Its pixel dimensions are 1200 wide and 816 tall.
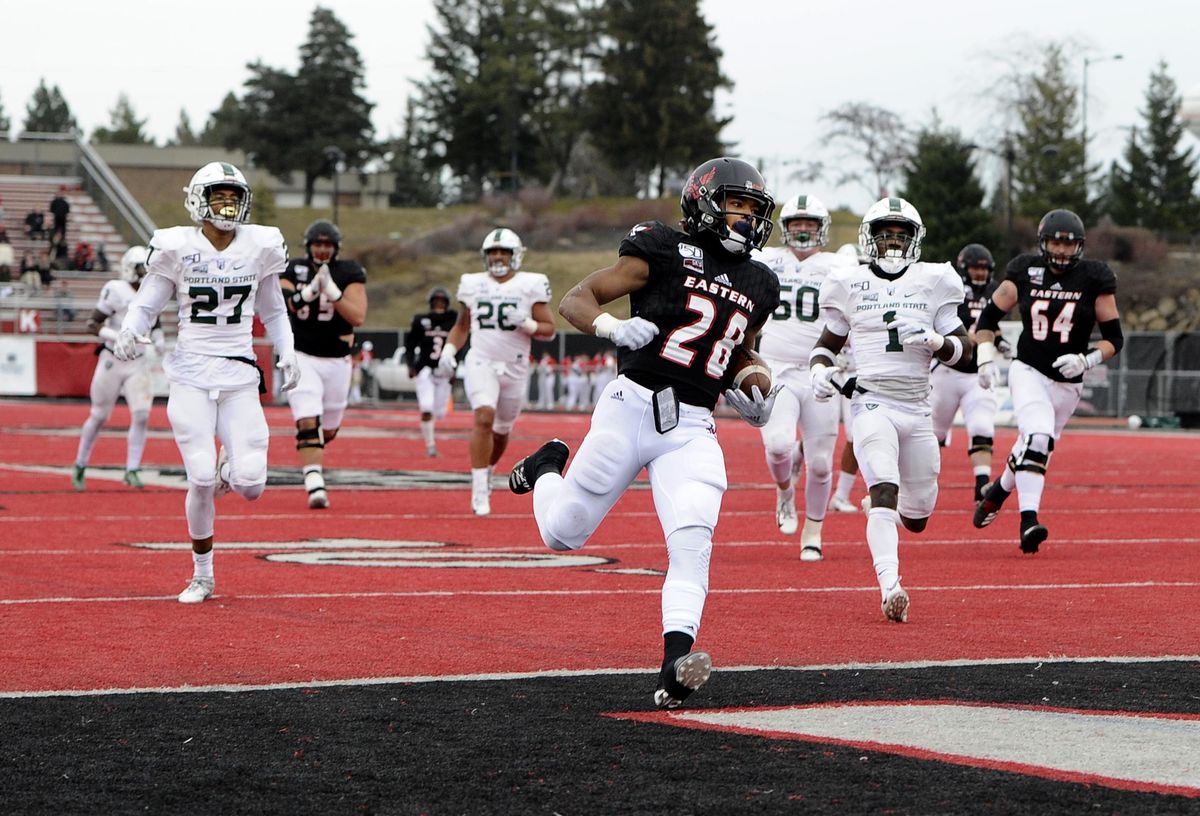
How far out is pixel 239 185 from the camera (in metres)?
8.55

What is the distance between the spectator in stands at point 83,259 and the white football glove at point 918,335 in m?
37.3

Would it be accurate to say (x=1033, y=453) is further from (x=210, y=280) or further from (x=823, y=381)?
(x=210, y=280)

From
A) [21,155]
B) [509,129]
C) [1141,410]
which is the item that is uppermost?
[509,129]

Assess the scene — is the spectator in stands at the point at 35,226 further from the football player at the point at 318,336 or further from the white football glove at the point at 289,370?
the white football glove at the point at 289,370

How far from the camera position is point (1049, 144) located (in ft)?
252

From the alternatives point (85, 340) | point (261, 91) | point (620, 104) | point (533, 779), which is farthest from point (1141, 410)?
point (261, 91)

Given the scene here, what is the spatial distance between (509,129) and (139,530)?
273 ft

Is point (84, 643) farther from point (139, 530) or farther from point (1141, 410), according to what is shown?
point (1141, 410)

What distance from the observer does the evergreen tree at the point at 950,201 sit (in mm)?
63281

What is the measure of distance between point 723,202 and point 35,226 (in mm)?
41081

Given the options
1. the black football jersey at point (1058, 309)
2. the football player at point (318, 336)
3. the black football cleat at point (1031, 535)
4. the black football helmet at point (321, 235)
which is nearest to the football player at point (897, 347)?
the black football cleat at point (1031, 535)

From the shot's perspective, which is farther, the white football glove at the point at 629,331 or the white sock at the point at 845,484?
the white sock at the point at 845,484

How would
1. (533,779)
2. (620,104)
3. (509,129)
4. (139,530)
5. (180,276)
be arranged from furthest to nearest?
(509,129) → (620,104) → (139,530) → (180,276) → (533,779)

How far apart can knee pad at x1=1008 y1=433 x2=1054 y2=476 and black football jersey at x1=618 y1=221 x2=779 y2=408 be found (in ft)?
16.7
